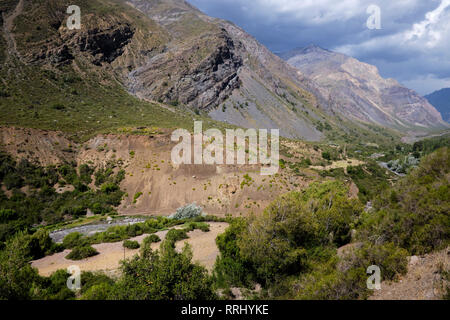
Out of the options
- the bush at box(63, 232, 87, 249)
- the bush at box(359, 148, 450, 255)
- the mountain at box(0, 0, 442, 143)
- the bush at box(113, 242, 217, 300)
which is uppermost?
the mountain at box(0, 0, 442, 143)

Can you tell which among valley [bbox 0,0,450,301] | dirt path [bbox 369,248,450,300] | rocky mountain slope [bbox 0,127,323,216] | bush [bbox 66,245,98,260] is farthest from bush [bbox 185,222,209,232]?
dirt path [bbox 369,248,450,300]

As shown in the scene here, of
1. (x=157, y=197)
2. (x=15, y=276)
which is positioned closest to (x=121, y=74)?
(x=157, y=197)

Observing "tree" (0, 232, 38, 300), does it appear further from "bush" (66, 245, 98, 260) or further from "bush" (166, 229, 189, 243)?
"bush" (166, 229, 189, 243)

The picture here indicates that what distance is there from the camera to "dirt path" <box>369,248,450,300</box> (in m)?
7.79

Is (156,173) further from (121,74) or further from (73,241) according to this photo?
(121,74)

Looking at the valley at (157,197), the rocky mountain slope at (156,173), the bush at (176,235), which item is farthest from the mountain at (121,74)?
the bush at (176,235)

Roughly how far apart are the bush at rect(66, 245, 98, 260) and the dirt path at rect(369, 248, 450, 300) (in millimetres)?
16392

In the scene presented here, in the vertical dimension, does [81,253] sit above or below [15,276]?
below

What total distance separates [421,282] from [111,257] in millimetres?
16535

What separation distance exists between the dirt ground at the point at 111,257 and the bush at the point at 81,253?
0.98 ft

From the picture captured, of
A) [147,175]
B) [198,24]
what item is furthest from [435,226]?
A: [198,24]

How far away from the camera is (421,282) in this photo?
A: 335 inches

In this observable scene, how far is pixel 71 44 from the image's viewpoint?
72812 millimetres

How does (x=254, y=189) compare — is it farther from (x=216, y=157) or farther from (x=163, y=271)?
(x=163, y=271)
